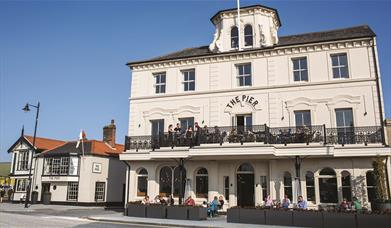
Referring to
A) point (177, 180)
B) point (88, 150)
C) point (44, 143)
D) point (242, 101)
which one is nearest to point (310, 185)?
point (242, 101)

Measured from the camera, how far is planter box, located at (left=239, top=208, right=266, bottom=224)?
16328 millimetres

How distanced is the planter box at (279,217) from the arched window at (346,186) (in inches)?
209

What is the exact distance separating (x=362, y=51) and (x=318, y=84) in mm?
3148

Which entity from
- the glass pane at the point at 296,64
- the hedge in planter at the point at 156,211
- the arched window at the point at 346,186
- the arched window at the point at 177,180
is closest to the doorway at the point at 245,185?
the arched window at the point at 177,180

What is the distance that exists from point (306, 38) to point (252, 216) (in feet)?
42.9

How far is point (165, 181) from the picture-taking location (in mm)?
23453

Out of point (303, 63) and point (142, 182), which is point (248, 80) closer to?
point (303, 63)

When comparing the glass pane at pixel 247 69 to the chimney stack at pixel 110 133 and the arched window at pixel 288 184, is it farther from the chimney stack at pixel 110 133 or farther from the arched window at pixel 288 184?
the chimney stack at pixel 110 133

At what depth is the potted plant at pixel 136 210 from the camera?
19509mm

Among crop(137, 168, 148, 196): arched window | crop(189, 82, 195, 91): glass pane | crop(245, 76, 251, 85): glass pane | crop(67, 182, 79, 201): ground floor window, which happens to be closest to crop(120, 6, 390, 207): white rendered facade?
crop(137, 168, 148, 196): arched window

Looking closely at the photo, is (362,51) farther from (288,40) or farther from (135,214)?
(135,214)

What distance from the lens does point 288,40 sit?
2420cm

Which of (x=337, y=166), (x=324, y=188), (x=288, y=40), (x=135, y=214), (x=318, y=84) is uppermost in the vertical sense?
(x=288, y=40)

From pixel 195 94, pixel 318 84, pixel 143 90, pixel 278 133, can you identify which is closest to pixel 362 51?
pixel 318 84
